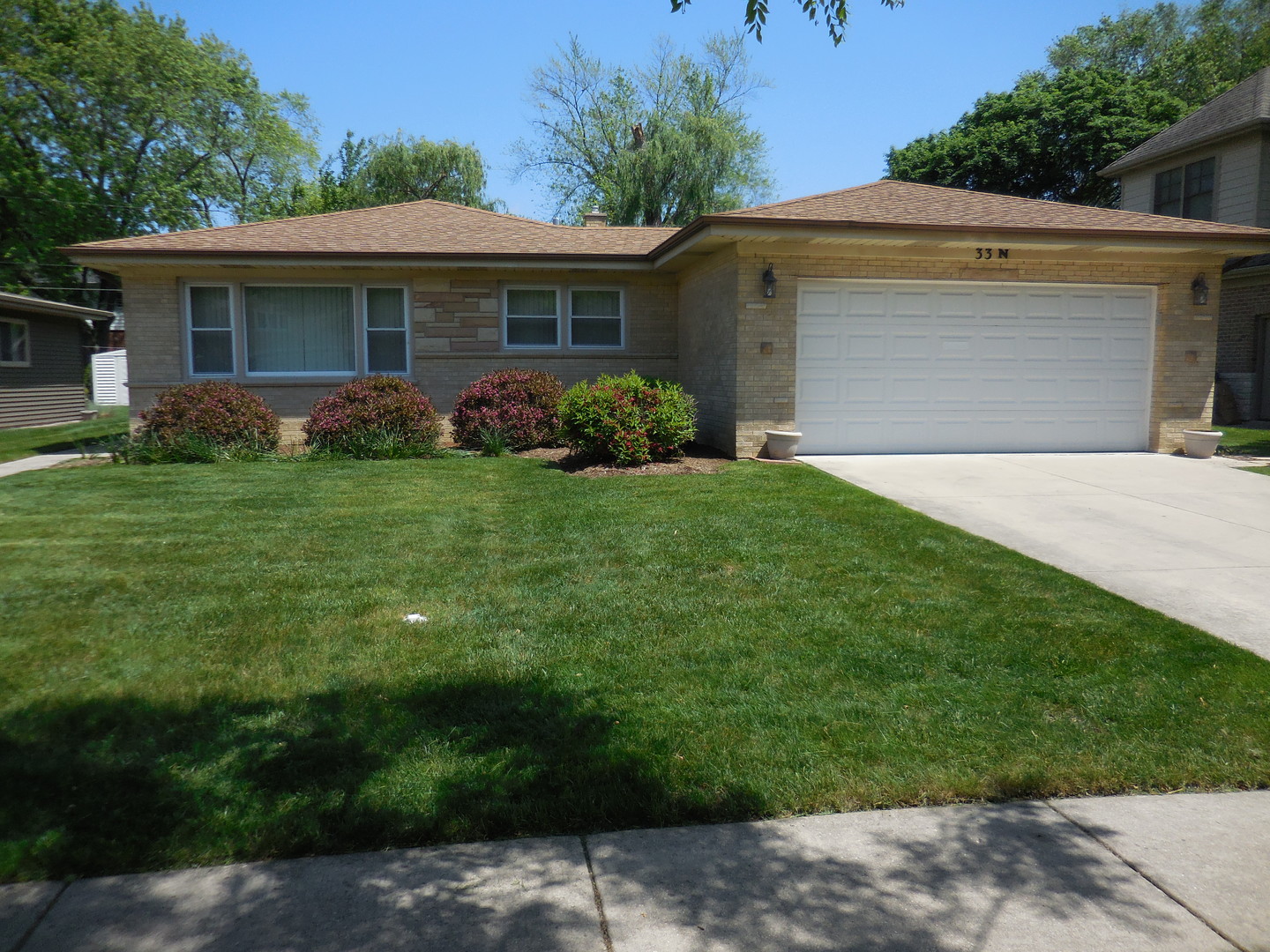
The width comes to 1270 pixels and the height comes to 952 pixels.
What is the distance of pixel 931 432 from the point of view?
42.0 feet

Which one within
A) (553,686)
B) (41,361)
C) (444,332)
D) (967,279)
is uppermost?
(967,279)

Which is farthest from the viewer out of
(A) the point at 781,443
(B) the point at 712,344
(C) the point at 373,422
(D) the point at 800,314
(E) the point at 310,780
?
(C) the point at 373,422

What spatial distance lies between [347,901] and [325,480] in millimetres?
8478

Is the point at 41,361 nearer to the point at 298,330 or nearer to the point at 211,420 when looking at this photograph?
the point at 298,330

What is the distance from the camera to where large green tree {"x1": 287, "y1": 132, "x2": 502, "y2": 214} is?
132 ft

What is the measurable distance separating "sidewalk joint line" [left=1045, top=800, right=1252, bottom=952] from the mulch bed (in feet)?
24.7

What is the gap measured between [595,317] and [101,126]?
28990mm

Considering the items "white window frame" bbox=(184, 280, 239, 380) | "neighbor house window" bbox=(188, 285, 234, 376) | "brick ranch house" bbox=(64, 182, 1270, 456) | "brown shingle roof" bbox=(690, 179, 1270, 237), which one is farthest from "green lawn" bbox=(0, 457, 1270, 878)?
"neighbor house window" bbox=(188, 285, 234, 376)

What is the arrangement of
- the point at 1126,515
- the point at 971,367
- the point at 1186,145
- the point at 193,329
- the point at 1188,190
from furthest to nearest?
1. the point at 1188,190
2. the point at 1186,145
3. the point at 193,329
4. the point at 971,367
5. the point at 1126,515

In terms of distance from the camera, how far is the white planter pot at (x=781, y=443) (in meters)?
11.8

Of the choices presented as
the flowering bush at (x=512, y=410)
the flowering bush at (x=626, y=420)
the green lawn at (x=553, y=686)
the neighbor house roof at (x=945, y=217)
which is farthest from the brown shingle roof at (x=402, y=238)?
the green lawn at (x=553, y=686)

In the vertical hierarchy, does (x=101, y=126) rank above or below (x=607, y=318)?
above

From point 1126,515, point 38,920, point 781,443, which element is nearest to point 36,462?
point 781,443

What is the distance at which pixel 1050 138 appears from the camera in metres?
30.4
